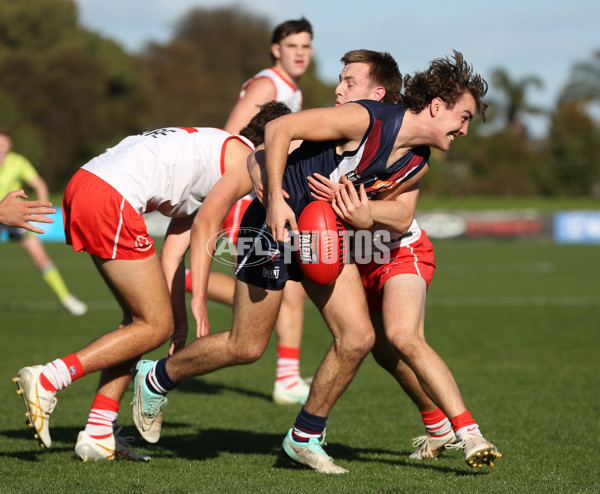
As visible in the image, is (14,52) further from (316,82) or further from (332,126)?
(332,126)

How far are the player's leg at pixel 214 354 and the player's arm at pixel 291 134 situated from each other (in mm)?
573

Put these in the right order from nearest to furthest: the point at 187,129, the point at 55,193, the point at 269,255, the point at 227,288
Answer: the point at 269,255
the point at 187,129
the point at 227,288
the point at 55,193

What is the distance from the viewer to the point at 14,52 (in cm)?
5006

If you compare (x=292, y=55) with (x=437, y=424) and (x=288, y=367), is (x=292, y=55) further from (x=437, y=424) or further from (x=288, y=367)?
(x=437, y=424)

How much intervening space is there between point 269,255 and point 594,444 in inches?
94.5

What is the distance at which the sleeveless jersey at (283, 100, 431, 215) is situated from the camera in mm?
4152

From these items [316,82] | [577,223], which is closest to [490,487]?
[577,223]

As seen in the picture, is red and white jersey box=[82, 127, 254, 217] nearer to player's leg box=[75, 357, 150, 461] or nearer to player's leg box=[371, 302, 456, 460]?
player's leg box=[75, 357, 150, 461]

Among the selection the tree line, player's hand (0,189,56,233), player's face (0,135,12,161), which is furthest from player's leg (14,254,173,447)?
the tree line

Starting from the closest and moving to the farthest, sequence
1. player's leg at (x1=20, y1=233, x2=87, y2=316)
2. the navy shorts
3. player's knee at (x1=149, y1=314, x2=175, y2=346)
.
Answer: the navy shorts, player's knee at (x1=149, y1=314, x2=175, y2=346), player's leg at (x1=20, y1=233, x2=87, y2=316)

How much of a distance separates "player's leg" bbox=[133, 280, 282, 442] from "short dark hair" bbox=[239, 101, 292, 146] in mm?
986

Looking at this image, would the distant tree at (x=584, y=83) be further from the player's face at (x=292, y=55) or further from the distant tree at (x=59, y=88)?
the player's face at (x=292, y=55)

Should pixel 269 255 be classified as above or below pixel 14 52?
below

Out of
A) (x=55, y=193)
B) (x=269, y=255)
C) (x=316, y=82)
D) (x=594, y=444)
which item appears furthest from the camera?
(x=316, y=82)
